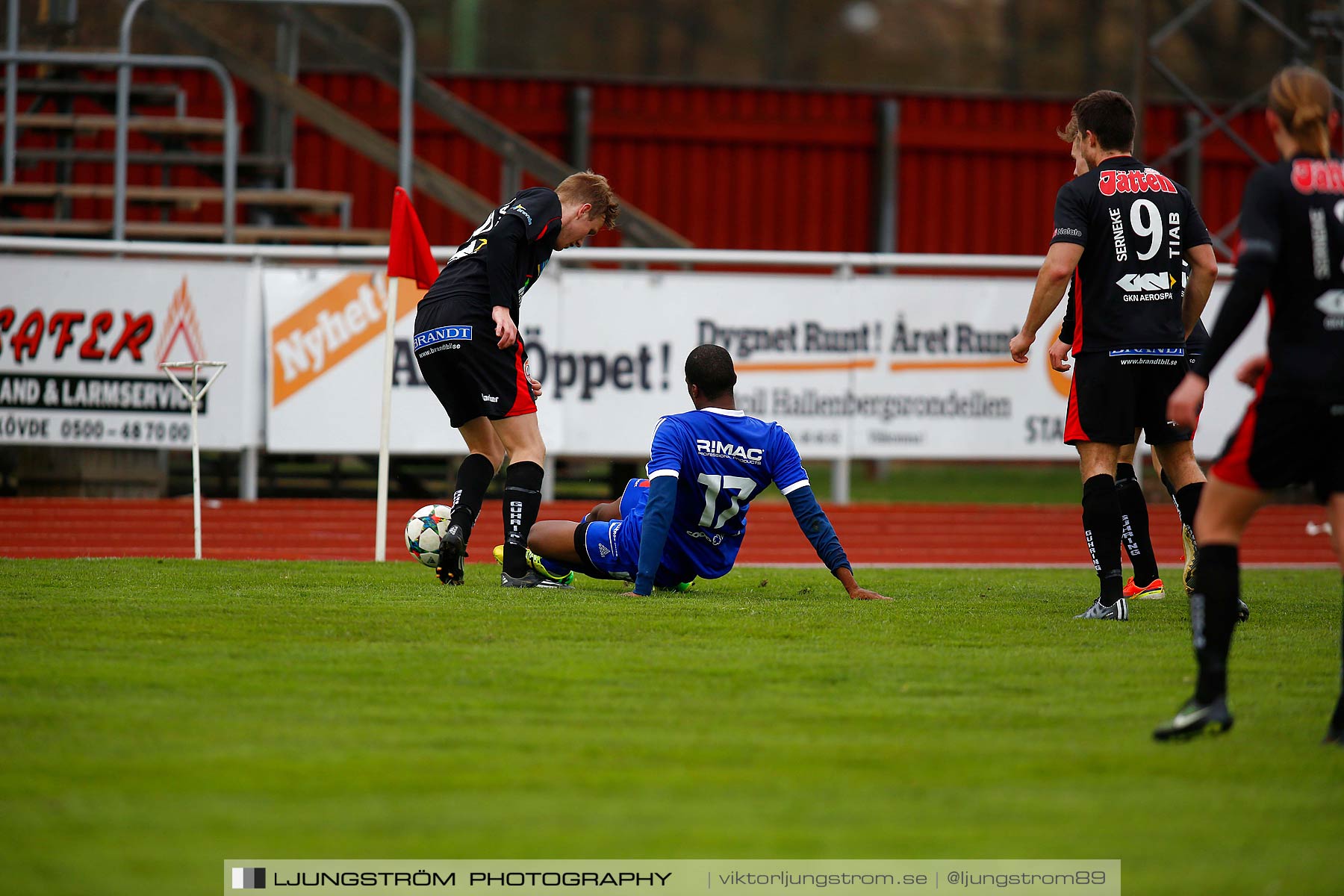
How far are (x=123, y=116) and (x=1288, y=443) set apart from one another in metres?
11.9

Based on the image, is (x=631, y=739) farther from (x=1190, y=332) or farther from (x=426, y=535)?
(x=1190, y=332)

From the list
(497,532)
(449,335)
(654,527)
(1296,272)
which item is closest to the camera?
(1296,272)

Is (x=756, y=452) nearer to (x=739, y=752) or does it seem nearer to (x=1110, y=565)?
(x=1110, y=565)

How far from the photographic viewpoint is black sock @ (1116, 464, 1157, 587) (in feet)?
A: 21.0

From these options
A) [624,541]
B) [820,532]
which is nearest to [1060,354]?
[820,532]

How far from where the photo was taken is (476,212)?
15648 millimetres

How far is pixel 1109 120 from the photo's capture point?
5965 millimetres

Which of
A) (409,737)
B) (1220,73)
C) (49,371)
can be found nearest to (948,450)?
(49,371)

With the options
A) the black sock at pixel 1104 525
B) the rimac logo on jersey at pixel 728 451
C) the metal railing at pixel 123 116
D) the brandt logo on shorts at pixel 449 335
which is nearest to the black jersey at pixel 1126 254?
the black sock at pixel 1104 525

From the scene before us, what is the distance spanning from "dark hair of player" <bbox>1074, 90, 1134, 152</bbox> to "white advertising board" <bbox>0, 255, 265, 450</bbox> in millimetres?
7509

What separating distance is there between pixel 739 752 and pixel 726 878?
2.69 feet

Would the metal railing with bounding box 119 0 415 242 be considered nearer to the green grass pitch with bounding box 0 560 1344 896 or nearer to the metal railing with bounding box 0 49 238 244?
the metal railing with bounding box 0 49 238 244

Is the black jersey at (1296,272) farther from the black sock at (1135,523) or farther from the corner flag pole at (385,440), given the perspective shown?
the corner flag pole at (385,440)

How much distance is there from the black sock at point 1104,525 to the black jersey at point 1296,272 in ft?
7.14
